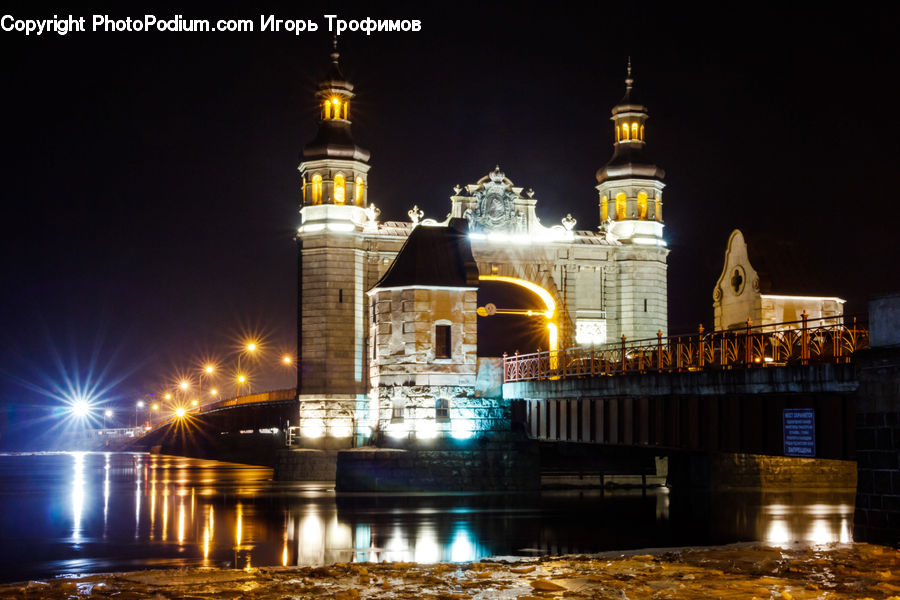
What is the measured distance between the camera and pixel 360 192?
62.2 metres

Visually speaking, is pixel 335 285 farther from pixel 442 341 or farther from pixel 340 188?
pixel 442 341

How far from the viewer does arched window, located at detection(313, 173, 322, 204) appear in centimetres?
6166

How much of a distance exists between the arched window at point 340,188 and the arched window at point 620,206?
54.2ft

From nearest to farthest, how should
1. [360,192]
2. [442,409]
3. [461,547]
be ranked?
[461,547]
[442,409]
[360,192]

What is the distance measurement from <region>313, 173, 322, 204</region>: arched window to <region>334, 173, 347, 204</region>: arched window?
0.89m

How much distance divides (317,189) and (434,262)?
42.5 feet

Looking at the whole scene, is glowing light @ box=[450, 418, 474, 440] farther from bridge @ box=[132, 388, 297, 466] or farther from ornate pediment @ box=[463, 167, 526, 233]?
bridge @ box=[132, 388, 297, 466]

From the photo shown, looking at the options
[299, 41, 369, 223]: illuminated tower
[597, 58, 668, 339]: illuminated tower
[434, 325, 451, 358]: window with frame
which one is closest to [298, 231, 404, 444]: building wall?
[299, 41, 369, 223]: illuminated tower

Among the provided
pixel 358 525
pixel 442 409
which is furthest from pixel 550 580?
pixel 442 409

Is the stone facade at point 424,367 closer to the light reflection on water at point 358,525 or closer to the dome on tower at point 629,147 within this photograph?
the light reflection on water at point 358,525

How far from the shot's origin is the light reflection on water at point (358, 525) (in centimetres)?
2947

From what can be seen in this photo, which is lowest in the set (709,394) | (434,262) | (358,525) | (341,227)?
(358,525)

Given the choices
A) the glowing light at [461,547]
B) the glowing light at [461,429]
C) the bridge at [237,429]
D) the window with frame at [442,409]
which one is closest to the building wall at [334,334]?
the bridge at [237,429]

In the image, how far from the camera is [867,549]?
73.5 feet
